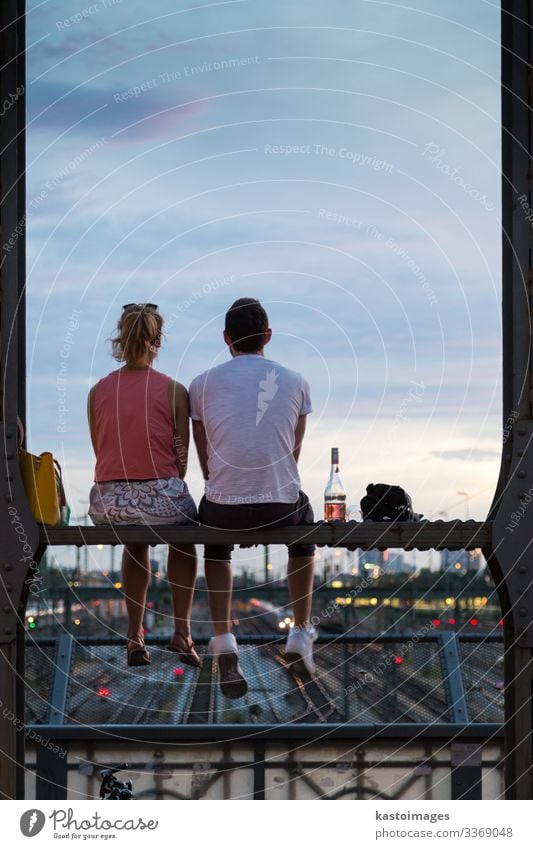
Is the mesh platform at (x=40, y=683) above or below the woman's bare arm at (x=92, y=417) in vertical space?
below

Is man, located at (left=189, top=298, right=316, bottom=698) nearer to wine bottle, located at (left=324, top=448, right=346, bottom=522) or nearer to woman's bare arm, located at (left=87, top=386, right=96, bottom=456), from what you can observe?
wine bottle, located at (left=324, top=448, right=346, bottom=522)

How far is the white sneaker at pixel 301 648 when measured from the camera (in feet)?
18.7

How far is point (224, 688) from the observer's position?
5625mm

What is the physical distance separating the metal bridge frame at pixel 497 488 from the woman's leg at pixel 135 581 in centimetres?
86

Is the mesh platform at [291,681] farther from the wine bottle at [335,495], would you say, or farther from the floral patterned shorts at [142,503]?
the floral patterned shorts at [142,503]

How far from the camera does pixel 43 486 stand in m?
4.90

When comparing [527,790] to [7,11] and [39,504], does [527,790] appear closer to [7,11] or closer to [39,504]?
[39,504]

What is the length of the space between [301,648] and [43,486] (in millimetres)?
1507

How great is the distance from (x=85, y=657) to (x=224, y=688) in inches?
160

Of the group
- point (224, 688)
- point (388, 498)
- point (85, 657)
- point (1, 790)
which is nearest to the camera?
point (1, 790)

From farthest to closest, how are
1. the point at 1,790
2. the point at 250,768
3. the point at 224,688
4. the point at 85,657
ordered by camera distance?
the point at 85,657
the point at 250,768
the point at 224,688
the point at 1,790

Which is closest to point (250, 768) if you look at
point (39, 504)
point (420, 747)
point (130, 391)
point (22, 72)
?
point (420, 747)

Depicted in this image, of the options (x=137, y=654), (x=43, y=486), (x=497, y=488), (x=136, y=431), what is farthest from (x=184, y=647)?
(x=497, y=488)

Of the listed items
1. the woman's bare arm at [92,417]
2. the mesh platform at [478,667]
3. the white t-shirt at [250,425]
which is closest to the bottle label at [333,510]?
the white t-shirt at [250,425]
